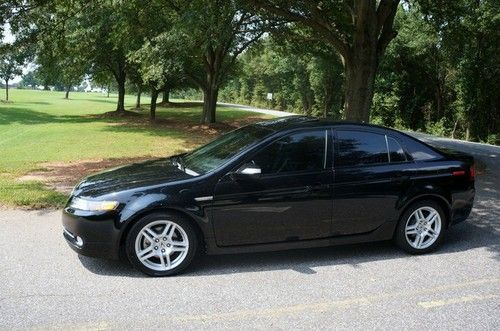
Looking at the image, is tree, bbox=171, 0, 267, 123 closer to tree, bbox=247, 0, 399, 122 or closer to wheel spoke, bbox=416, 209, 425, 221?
tree, bbox=247, 0, 399, 122

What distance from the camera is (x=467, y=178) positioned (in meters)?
5.74

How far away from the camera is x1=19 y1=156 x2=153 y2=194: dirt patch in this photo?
948cm

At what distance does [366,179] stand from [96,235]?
9.40 feet

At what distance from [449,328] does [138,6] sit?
13.2 m

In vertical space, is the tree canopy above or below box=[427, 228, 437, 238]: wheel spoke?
above

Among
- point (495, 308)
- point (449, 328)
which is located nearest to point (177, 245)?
point (449, 328)

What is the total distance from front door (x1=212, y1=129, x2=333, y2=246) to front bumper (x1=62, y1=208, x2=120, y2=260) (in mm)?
992

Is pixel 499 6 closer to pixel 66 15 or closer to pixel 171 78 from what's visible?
pixel 171 78

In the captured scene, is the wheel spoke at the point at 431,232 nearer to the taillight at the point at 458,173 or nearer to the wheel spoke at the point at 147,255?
the taillight at the point at 458,173

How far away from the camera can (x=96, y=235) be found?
15.2 ft

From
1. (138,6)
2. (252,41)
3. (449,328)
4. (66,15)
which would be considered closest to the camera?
(449,328)

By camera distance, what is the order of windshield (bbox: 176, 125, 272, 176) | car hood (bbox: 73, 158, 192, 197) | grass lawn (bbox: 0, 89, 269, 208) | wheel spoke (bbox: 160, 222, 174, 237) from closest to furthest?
wheel spoke (bbox: 160, 222, 174, 237), car hood (bbox: 73, 158, 192, 197), windshield (bbox: 176, 125, 272, 176), grass lawn (bbox: 0, 89, 269, 208)

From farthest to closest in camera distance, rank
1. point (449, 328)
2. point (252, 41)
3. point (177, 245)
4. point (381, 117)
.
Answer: point (381, 117)
point (252, 41)
point (177, 245)
point (449, 328)

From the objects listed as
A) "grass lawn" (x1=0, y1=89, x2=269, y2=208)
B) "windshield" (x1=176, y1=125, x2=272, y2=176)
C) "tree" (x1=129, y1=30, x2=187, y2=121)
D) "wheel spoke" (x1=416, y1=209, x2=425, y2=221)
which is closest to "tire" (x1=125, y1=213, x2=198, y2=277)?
"windshield" (x1=176, y1=125, x2=272, y2=176)
